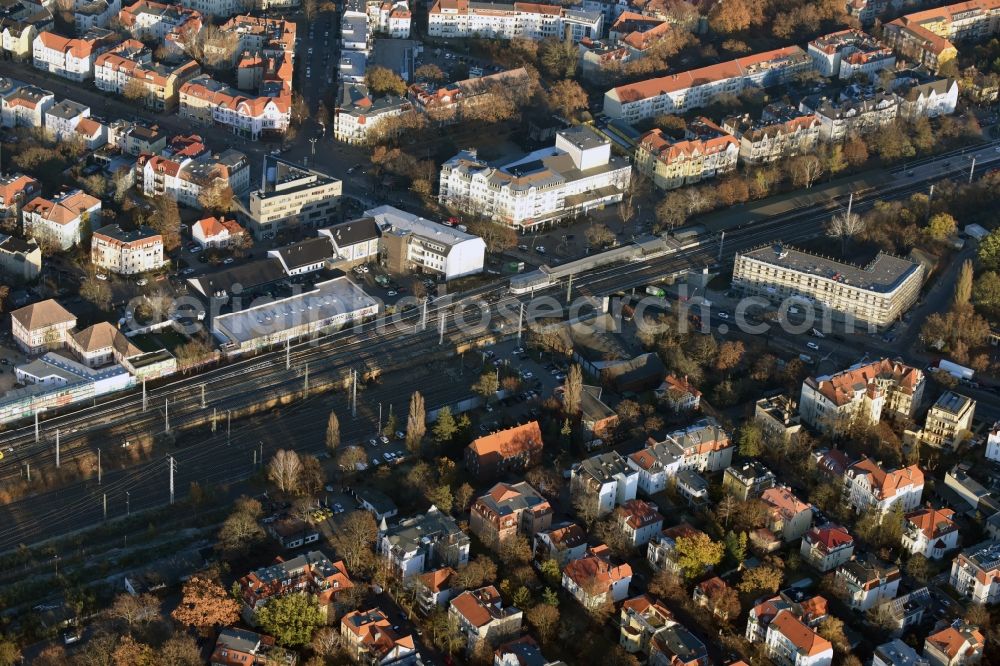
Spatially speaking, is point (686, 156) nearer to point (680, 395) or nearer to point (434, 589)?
point (680, 395)

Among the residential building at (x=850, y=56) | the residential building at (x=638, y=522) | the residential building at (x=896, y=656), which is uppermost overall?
the residential building at (x=850, y=56)

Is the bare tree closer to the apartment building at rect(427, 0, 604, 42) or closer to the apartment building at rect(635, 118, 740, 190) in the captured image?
the apartment building at rect(635, 118, 740, 190)

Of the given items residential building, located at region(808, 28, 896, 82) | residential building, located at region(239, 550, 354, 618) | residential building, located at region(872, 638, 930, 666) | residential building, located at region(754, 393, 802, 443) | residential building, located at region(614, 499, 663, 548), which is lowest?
residential building, located at region(239, 550, 354, 618)

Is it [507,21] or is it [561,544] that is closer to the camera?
[561,544]

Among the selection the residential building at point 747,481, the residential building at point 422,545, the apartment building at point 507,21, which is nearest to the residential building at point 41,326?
the residential building at point 422,545

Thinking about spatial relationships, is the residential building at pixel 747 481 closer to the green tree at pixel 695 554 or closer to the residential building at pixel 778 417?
the residential building at pixel 778 417

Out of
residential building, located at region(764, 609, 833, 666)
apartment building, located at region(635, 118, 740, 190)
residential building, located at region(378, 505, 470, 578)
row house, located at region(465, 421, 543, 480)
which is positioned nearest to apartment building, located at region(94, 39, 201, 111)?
apartment building, located at region(635, 118, 740, 190)

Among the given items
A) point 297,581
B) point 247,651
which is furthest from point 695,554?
point 247,651
